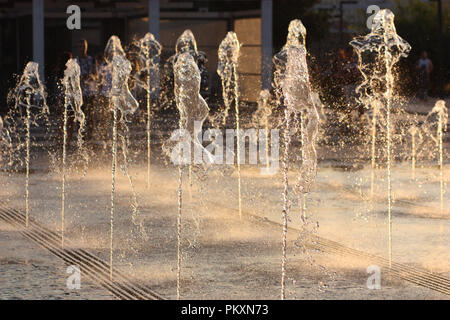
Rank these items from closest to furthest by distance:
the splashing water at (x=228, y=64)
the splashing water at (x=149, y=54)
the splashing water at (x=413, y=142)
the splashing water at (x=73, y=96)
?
the splashing water at (x=413, y=142), the splashing water at (x=73, y=96), the splashing water at (x=228, y=64), the splashing water at (x=149, y=54)

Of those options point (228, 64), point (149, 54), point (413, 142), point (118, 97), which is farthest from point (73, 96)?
point (149, 54)

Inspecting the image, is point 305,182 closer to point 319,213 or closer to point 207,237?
point 319,213

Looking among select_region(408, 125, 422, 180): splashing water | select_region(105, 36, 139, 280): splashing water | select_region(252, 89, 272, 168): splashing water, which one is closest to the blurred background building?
select_region(105, 36, 139, 280): splashing water

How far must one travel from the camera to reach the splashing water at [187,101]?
8116mm

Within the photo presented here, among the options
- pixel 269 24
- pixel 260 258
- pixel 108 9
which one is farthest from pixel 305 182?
pixel 108 9

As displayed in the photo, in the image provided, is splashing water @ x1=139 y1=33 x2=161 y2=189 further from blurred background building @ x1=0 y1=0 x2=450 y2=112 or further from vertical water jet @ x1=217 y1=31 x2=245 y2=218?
vertical water jet @ x1=217 y1=31 x2=245 y2=218

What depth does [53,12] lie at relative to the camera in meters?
31.2

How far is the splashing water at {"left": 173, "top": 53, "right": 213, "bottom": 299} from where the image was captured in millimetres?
8116

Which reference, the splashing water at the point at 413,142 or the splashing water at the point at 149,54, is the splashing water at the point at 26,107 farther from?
the splashing water at the point at 413,142

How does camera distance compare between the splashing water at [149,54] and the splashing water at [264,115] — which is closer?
the splashing water at [264,115]

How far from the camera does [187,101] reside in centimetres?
1443

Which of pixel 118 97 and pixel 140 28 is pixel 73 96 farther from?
pixel 140 28

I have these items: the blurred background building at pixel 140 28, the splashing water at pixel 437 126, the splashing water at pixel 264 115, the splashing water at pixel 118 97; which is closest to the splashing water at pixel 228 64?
the blurred background building at pixel 140 28

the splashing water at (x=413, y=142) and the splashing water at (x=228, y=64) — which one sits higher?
the splashing water at (x=228, y=64)
